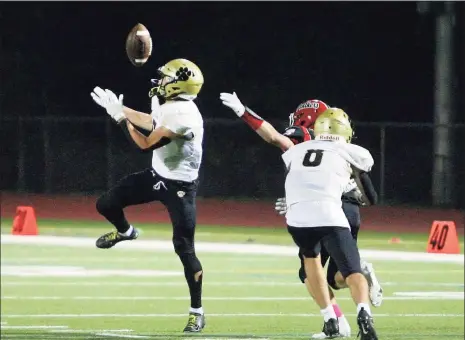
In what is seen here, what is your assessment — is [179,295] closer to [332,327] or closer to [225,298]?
[225,298]

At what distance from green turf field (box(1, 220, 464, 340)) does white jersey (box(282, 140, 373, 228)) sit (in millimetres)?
1358

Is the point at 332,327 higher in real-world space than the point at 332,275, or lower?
lower

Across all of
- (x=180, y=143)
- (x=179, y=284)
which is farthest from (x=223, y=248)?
(x=180, y=143)

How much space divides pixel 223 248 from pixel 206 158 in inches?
451

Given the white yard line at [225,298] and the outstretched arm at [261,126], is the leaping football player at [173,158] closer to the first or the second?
the outstretched arm at [261,126]

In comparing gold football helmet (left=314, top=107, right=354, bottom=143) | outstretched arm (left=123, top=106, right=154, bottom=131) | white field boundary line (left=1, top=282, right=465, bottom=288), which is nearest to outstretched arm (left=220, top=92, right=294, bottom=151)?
gold football helmet (left=314, top=107, right=354, bottom=143)

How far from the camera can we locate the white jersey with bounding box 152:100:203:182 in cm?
1170

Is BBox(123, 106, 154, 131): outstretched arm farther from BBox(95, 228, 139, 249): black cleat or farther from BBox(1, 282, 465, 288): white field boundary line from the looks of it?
BBox(1, 282, 465, 288): white field boundary line

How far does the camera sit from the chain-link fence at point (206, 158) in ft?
109

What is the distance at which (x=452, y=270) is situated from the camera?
65.4ft

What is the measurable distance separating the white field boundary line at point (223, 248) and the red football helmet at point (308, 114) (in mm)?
9187

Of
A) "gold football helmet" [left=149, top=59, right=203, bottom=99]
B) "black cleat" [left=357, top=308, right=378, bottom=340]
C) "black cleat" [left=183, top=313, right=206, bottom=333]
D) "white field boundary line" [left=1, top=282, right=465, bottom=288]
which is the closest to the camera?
"black cleat" [left=357, top=308, right=378, bottom=340]

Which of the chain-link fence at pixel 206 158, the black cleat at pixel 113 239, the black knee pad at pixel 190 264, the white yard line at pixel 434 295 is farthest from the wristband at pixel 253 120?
the chain-link fence at pixel 206 158

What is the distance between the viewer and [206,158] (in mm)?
34062
